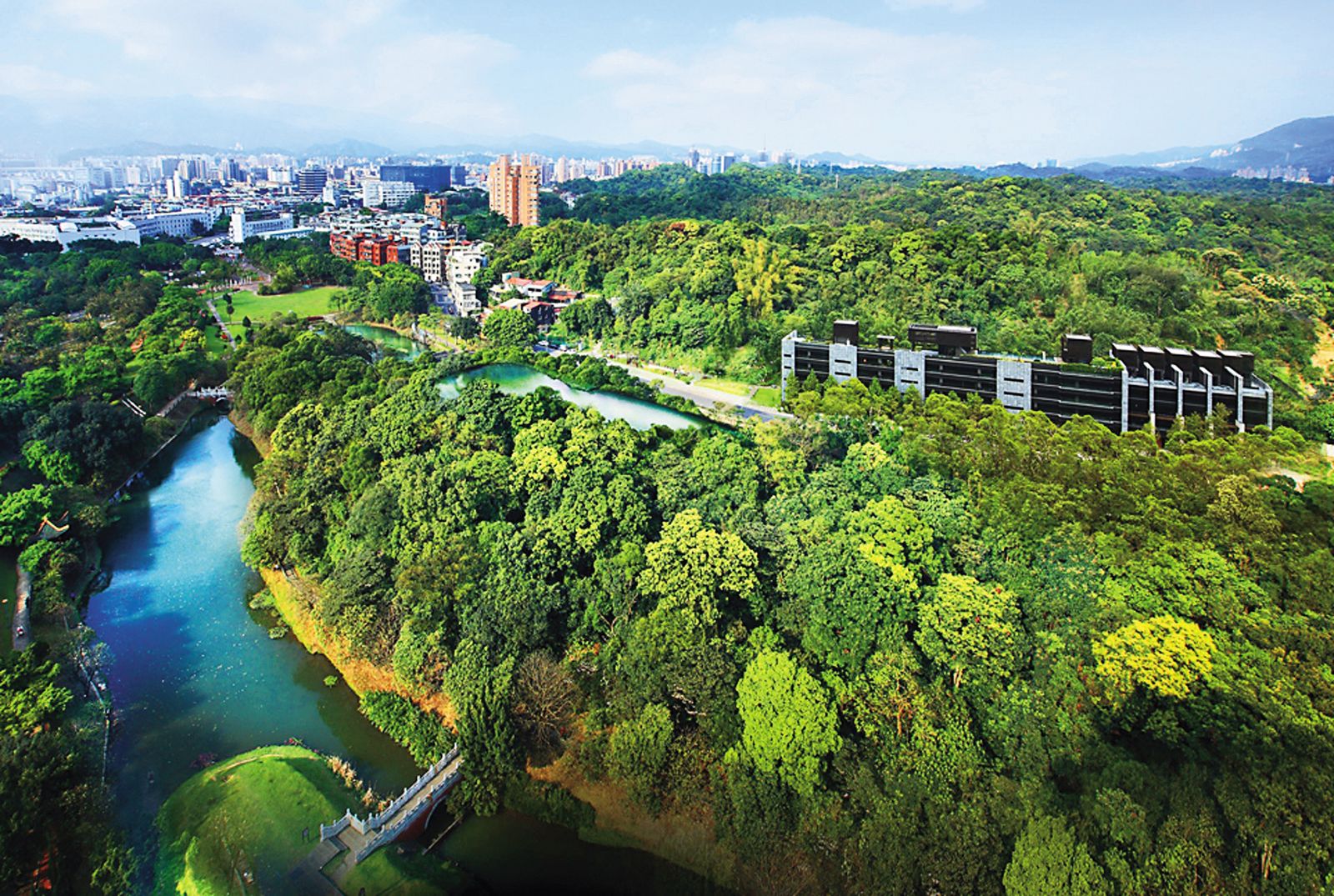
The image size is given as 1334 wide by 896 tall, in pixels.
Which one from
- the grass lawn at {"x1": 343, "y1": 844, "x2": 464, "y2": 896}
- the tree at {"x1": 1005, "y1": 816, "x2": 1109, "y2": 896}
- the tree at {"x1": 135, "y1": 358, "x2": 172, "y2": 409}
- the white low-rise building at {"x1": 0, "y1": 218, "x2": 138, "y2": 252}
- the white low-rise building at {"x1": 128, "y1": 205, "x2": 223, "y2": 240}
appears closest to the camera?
the tree at {"x1": 1005, "y1": 816, "x2": 1109, "y2": 896}

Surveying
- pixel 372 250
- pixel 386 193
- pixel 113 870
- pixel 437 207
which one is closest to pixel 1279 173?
pixel 437 207

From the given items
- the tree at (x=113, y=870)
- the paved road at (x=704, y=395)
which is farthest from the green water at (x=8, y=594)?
the paved road at (x=704, y=395)

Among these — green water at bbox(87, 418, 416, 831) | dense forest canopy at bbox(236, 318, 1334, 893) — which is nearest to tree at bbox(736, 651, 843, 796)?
dense forest canopy at bbox(236, 318, 1334, 893)

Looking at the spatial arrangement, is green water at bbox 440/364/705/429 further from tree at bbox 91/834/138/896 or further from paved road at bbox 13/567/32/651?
tree at bbox 91/834/138/896

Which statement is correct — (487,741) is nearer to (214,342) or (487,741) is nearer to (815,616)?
(815,616)

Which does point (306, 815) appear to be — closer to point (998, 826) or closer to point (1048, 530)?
point (998, 826)

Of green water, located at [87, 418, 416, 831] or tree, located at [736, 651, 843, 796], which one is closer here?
tree, located at [736, 651, 843, 796]
